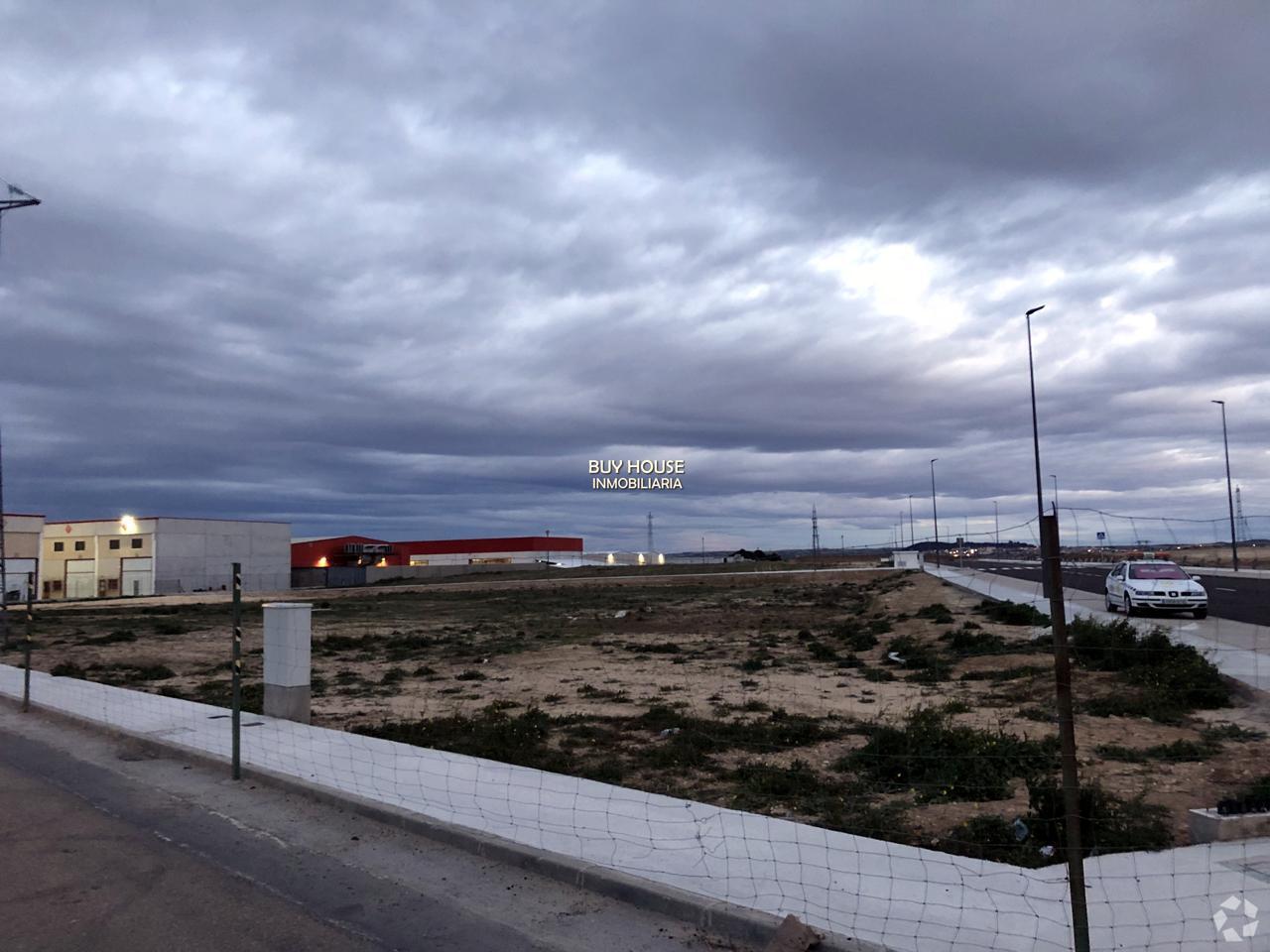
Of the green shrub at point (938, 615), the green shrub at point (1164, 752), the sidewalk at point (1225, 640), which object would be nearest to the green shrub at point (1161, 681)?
the sidewalk at point (1225, 640)

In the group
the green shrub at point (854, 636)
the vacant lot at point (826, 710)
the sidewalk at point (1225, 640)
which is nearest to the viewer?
the vacant lot at point (826, 710)

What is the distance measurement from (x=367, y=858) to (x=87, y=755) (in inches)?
257

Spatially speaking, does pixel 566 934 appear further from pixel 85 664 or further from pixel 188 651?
pixel 188 651

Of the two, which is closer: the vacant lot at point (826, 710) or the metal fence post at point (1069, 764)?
the metal fence post at point (1069, 764)

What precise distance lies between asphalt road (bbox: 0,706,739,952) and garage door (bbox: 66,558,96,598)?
82.2 meters

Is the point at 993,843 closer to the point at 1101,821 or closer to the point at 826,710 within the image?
the point at 1101,821

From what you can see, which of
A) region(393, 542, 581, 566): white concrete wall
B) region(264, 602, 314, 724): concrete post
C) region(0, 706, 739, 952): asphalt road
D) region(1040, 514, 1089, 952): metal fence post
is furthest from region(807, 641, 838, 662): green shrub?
region(393, 542, 581, 566): white concrete wall

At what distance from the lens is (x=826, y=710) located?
13984 mm

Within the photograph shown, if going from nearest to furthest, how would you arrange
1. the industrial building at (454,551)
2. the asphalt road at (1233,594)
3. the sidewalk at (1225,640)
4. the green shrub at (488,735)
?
the green shrub at (488,735)
the sidewalk at (1225,640)
the asphalt road at (1233,594)
the industrial building at (454,551)

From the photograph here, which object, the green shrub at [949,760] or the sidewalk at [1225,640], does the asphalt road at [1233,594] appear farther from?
the green shrub at [949,760]

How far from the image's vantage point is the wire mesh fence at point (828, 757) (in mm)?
5965

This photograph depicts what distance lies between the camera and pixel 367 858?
7.11 metres

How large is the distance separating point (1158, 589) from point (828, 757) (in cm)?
2030

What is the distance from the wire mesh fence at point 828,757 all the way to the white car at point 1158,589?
1.53 meters
